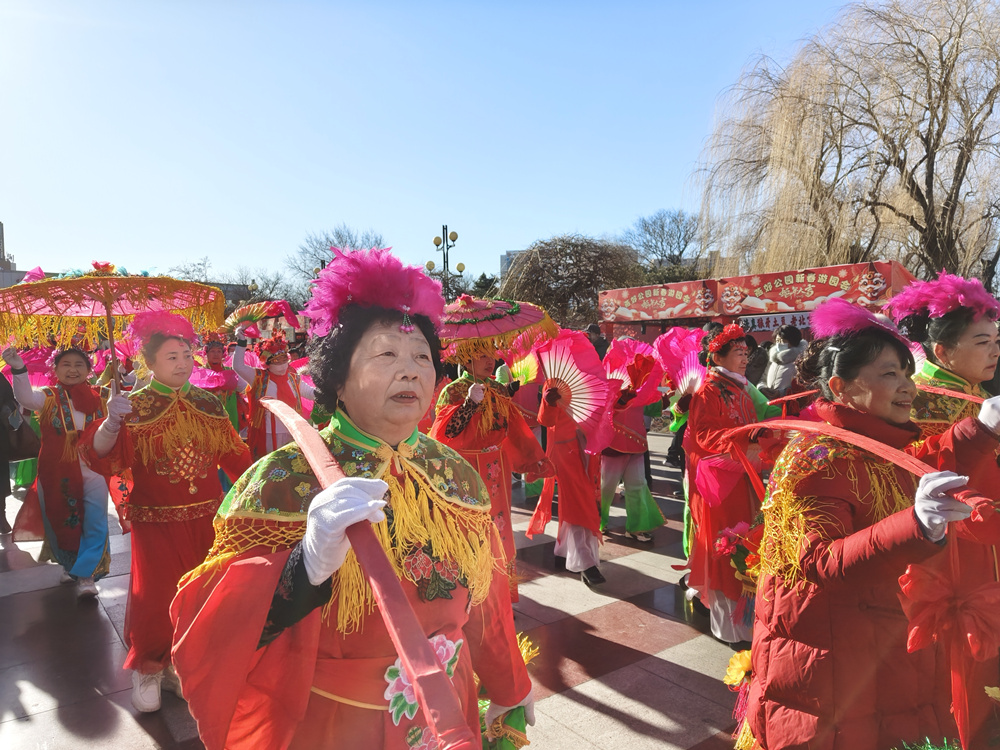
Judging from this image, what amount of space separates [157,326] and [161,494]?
0.93 meters

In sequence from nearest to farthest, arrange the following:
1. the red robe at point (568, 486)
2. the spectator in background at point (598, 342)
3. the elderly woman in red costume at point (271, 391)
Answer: the red robe at point (568, 486) → the elderly woman in red costume at point (271, 391) → the spectator in background at point (598, 342)

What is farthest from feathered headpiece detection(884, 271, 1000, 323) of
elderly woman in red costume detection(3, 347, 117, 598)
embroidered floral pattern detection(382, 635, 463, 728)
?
elderly woman in red costume detection(3, 347, 117, 598)

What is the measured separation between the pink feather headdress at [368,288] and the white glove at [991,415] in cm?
174

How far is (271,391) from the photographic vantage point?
684 centimetres

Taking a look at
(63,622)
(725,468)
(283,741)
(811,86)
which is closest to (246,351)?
(63,622)

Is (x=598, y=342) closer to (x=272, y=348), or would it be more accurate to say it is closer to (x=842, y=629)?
(x=272, y=348)

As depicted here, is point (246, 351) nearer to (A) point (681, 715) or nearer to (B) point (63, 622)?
(B) point (63, 622)

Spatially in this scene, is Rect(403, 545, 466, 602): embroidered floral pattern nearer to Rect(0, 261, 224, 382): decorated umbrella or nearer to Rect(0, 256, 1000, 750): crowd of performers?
Rect(0, 256, 1000, 750): crowd of performers

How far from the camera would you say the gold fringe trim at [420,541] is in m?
1.61

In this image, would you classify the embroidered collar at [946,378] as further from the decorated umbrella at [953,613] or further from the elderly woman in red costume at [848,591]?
the decorated umbrella at [953,613]

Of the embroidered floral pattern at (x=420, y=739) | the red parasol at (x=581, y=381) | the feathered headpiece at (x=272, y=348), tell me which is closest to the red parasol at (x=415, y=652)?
the embroidered floral pattern at (x=420, y=739)

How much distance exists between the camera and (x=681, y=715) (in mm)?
3340

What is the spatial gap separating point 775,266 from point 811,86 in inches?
156

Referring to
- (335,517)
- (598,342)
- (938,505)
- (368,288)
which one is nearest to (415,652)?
(335,517)
